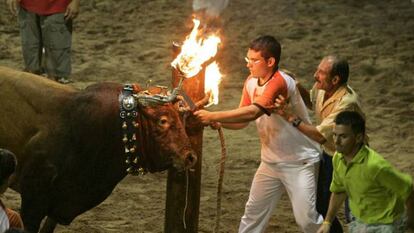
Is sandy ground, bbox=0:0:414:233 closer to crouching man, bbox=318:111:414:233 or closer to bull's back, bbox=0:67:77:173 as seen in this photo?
bull's back, bbox=0:67:77:173

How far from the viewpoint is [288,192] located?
638 cm

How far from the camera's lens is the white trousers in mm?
6242

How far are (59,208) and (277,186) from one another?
1581mm

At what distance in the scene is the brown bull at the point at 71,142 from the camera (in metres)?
5.68

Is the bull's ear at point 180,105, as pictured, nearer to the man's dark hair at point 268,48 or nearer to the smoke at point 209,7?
the man's dark hair at point 268,48

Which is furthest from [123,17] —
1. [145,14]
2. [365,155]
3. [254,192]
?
[365,155]

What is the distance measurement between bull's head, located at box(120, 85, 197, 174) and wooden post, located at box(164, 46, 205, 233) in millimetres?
225

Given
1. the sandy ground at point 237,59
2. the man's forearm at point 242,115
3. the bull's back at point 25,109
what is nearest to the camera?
the bull's back at point 25,109

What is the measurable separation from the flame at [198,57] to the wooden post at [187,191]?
0.11m

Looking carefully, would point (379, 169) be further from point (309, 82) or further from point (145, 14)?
point (145, 14)

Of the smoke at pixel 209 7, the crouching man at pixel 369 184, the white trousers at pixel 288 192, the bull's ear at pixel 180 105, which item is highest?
the smoke at pixel 209 7

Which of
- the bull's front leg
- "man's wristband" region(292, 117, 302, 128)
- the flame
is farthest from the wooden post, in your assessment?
the bull's front leg

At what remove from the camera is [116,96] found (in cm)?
571

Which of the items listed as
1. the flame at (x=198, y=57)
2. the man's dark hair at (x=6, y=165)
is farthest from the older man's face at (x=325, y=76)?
the man's dark hair at (x=6, y=165)
